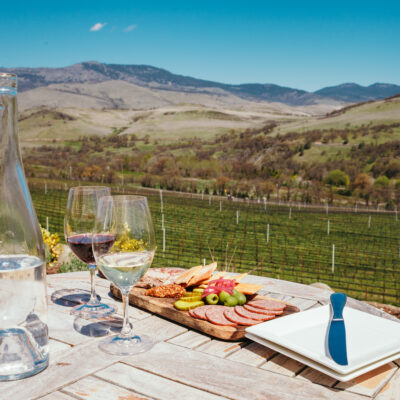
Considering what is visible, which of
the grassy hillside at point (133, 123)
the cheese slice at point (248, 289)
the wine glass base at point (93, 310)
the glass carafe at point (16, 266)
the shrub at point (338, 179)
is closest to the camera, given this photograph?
the glass carafe at point (16, 266)

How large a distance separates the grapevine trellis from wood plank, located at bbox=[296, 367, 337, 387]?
822 centimetres

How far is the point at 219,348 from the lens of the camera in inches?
54.7

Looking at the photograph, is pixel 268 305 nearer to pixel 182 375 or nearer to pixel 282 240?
pixel 182 375

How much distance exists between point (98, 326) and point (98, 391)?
465 mm

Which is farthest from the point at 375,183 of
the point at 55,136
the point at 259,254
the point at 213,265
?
the point at 55,136

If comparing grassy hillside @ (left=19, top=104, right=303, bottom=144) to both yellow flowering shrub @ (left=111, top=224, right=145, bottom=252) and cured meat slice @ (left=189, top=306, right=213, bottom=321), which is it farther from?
yellow flowering shrub @ (left=111, top=224, right=145, bottom=252)

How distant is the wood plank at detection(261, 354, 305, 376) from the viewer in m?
1.22

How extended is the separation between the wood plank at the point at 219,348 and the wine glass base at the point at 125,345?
171 mm

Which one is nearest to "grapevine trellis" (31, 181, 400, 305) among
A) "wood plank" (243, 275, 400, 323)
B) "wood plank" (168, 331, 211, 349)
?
"wood plank" (243, 275, 400, 323)

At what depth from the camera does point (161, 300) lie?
5.65 ft

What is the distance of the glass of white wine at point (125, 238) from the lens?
4.05ft

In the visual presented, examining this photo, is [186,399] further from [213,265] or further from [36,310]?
[213,265]

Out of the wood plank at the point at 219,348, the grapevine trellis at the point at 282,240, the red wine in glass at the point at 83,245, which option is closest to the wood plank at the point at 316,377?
the wood plank at the point at 219,348

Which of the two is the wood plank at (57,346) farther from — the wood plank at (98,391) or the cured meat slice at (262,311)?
the cured meat slice at (262,311)
